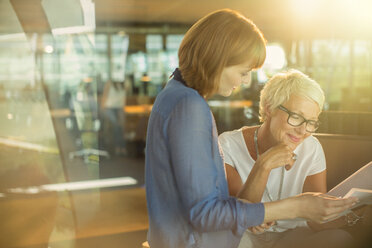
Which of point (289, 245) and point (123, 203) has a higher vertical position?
point (289, 245)

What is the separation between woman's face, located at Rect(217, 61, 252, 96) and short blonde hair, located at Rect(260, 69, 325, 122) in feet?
1.74

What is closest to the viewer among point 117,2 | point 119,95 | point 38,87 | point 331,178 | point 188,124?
point 188,124

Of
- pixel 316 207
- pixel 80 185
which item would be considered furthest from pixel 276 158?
pixel 80 185

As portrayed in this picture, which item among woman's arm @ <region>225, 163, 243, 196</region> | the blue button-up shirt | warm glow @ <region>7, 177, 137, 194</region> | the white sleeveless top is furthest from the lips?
warm glow @ <region>7, 177, 137, 194</region>

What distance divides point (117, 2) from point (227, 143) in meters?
8.63

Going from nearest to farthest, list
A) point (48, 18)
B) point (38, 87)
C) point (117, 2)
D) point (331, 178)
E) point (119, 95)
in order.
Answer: point (331, 178), point (48, 18), point (38, 87), point (119, 95), point (117, 2)

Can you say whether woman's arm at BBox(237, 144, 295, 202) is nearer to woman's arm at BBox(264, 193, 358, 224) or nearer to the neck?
woman's arm at BBox(264, 193, 358, 224)

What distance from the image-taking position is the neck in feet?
5.61

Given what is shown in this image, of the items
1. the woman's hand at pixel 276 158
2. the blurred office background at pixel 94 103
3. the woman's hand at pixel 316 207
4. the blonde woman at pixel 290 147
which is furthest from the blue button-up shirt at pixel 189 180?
the blonde woman at pixel 290 147

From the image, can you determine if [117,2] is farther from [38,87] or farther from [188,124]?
[188,124]

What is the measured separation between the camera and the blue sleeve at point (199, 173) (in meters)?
1.00

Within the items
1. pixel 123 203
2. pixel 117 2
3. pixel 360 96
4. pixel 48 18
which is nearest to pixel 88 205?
pixel 123 203

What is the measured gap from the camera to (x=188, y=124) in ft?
3.27

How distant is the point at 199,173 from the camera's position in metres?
1.00
